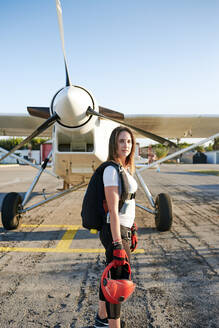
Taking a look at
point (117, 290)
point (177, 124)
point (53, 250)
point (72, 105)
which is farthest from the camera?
point (177, 124)

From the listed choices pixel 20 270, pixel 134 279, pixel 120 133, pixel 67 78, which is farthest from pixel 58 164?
pixel 120 133

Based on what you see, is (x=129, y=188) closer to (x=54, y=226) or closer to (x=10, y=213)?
(x=10, y=213)

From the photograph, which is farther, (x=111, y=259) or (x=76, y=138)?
(x=76, y=138)

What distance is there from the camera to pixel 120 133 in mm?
1791

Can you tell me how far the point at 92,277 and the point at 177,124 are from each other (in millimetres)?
5161

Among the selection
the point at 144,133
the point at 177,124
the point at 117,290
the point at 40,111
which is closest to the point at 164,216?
the point at 144,133

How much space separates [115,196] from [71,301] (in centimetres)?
113

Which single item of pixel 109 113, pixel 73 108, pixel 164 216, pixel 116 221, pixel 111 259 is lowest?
pixel 164 216

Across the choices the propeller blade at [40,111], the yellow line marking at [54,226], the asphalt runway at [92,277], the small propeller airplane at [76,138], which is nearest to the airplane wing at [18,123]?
the propeller blade at [40,111]

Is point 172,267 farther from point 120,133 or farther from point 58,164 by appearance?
point 58,164

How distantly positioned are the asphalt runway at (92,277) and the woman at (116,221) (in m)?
0.29

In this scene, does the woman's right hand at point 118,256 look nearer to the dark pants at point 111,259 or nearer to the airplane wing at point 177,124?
the dark pants at point 111,259

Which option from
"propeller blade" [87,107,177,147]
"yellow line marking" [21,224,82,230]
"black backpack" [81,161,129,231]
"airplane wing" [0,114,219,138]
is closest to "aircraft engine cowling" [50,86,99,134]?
"propeller blade" [87,107,177,147]

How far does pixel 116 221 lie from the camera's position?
5.05ft
